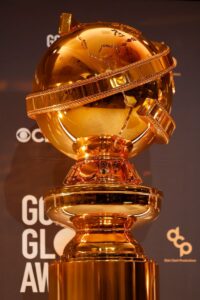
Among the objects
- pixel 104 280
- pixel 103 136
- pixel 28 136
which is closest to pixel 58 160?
pixel 28 136

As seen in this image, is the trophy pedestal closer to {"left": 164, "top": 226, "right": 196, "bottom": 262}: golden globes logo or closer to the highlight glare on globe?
the highlight glare on globe

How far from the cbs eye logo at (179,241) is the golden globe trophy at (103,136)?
23 centimetres

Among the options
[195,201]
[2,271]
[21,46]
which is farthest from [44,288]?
[21,46]

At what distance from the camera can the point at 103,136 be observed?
1035mm

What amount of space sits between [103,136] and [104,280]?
228 millimetres

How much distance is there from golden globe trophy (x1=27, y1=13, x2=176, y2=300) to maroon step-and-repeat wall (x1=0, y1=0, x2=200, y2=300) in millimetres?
198

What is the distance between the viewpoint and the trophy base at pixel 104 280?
0.97m

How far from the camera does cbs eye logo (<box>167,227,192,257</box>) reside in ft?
4.19

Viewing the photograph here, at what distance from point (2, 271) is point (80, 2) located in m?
0.57

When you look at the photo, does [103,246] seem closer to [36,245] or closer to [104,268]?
[104,268]

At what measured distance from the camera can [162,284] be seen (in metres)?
1.26

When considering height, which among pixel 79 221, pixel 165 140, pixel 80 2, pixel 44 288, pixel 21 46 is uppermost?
pixel 80 2

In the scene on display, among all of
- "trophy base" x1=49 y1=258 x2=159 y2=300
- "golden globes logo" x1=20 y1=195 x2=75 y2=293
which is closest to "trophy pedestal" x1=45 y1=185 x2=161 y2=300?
"trophy base" x1=49 y1=258 x2=159 y2=300

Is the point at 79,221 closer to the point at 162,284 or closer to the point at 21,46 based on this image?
the point at 162,284
